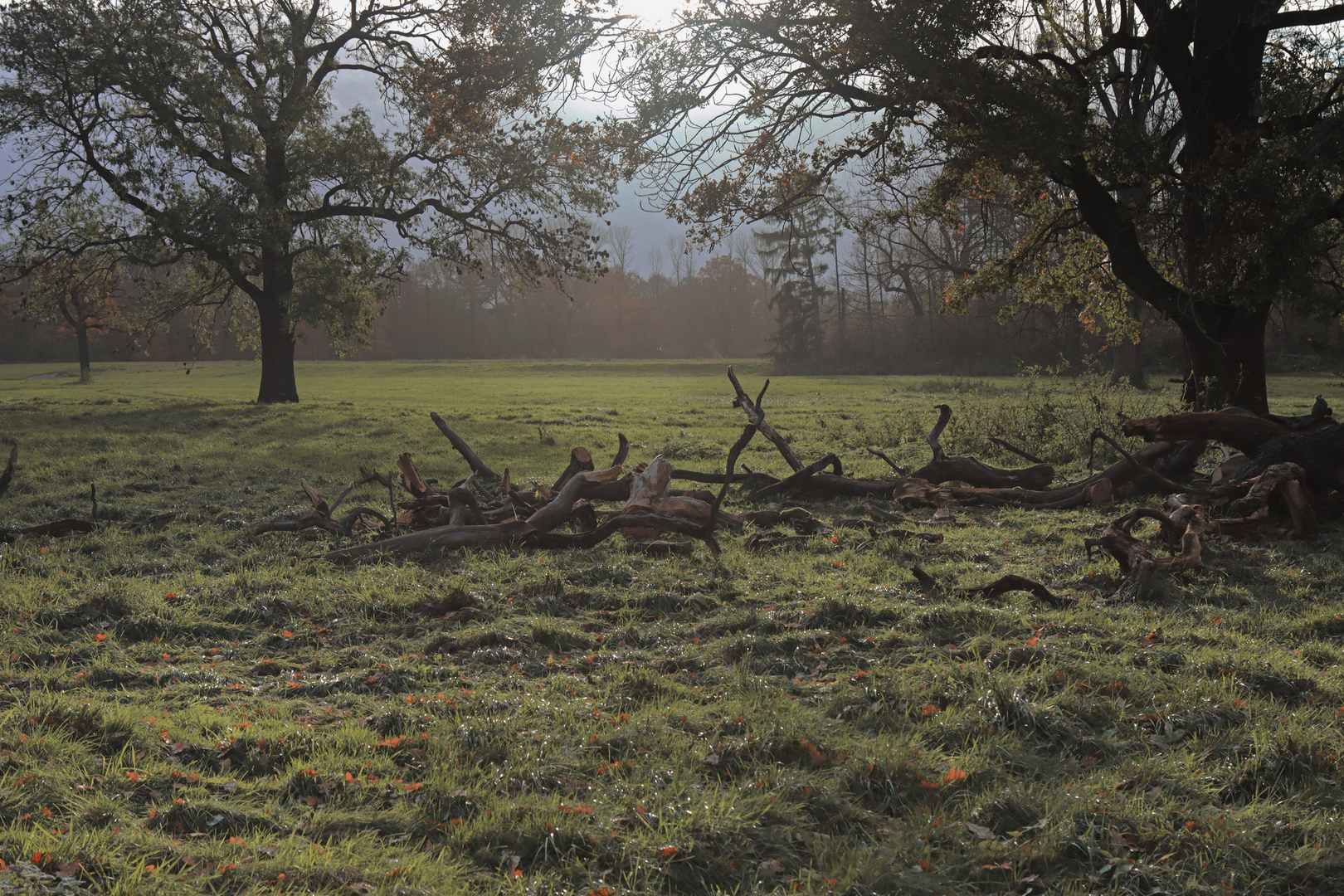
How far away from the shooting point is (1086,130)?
10.8 meters

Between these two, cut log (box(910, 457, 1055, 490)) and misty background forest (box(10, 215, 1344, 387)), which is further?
misty background forest (box(10, 215, 1344, 387))

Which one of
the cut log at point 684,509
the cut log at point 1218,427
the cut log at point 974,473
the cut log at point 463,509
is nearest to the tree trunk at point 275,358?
the cut log at point 463,509

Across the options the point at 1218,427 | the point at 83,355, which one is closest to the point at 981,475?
the point at 1218,427

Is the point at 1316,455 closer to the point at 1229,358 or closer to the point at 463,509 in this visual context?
the point at 1229,358

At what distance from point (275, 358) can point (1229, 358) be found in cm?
2568

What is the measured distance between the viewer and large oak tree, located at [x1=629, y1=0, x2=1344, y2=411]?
9945 mm

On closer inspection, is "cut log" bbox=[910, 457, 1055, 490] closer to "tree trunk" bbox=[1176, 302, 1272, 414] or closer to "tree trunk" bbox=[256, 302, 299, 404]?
"tree trunk" bbox=[1176, 302, 1272, 414]

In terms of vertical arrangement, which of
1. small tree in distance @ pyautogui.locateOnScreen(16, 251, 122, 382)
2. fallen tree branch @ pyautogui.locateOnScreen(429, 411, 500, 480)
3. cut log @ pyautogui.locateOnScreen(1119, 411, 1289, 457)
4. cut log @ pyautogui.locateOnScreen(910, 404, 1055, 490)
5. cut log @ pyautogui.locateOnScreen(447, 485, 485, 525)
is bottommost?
cut log @ pyautogui.locateOnScreen(447, 485, 485, 525)

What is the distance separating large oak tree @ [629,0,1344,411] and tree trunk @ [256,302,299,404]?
17646 mm

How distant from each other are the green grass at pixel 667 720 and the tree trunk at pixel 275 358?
19611 millimetres

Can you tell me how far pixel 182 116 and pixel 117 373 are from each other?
3658 centimetres

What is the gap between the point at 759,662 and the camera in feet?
15.7

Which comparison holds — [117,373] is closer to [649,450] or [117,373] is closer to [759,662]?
[649,450]

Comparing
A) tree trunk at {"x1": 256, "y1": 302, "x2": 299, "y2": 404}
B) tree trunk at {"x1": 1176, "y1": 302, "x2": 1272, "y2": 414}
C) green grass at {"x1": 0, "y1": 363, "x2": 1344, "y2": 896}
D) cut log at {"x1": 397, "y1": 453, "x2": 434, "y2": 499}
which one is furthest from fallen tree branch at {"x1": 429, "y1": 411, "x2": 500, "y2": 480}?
tree trunk at {"x1": 256, "y1": 302, "x2": 299, "y2": 404}
